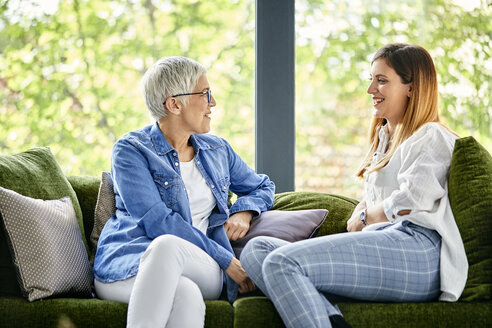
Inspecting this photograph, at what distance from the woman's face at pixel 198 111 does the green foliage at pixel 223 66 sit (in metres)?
0.99

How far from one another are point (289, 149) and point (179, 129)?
0.88 metres

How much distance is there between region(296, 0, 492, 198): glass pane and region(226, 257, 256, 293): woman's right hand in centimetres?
133

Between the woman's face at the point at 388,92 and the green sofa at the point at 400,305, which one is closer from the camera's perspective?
the green sofa at the point at 400,305

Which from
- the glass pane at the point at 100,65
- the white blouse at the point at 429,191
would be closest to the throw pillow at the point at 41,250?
the white blouse at the point at 429,191

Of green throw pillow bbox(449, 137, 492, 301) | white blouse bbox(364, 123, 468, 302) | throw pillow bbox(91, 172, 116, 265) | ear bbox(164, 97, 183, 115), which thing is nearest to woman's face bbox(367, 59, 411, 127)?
white blouse bbox(364, 123, 468, 302)

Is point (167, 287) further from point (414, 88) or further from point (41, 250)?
point (414, 88)

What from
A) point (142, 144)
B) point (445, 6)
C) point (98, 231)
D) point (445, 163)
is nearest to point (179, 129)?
point (142, 144)

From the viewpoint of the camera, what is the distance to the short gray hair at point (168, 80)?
7.42 feet

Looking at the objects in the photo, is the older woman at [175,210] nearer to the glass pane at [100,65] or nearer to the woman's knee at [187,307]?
the woman's knee at [187,307]

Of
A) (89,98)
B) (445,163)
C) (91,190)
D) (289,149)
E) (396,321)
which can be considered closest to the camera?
(396,321)

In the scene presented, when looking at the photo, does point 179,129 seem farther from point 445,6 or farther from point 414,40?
point 445,6

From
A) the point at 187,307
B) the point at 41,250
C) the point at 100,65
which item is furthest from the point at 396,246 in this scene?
the point at 100,65

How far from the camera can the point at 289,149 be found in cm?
304

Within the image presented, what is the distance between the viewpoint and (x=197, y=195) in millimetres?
2258
